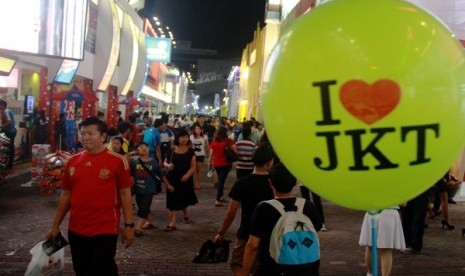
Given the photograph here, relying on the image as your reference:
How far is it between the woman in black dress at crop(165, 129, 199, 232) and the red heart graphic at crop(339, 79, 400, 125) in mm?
5739

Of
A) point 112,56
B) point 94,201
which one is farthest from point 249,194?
point 112,56

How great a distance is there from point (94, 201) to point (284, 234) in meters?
1.78

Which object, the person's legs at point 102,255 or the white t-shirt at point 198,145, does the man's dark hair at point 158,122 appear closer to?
the white t-shirt at point 198,145

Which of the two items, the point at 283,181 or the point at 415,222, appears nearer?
the point at 283,181

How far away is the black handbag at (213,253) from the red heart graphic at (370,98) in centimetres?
235

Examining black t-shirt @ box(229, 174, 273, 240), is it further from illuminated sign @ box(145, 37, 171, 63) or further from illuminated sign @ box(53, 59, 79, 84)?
illuminated sign @ box(145, 37, 171, 63)

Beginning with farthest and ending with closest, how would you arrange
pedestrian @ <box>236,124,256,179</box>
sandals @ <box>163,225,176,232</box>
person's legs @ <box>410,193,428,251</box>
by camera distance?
pedestrian @ <box>236,124,256,179</box> < sandals @ <box>163,225,176,232</box> < person's legs @ <box>410,193,428,251</box>

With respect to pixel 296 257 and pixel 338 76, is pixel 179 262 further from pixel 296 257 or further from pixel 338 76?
pixel 338 76

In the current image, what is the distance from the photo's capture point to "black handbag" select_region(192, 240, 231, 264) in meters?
4.27

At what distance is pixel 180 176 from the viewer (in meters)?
7.98

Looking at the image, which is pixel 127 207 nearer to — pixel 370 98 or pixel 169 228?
pixel 370 98

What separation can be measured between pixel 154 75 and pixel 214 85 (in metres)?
47.9

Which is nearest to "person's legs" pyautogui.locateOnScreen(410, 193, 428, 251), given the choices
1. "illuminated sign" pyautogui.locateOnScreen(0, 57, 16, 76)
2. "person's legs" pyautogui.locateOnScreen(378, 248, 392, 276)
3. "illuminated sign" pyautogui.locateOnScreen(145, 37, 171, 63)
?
"person's legs" pyautogui.locateOnScreen(378, 248, 392, 276)

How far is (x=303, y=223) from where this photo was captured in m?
3.19
